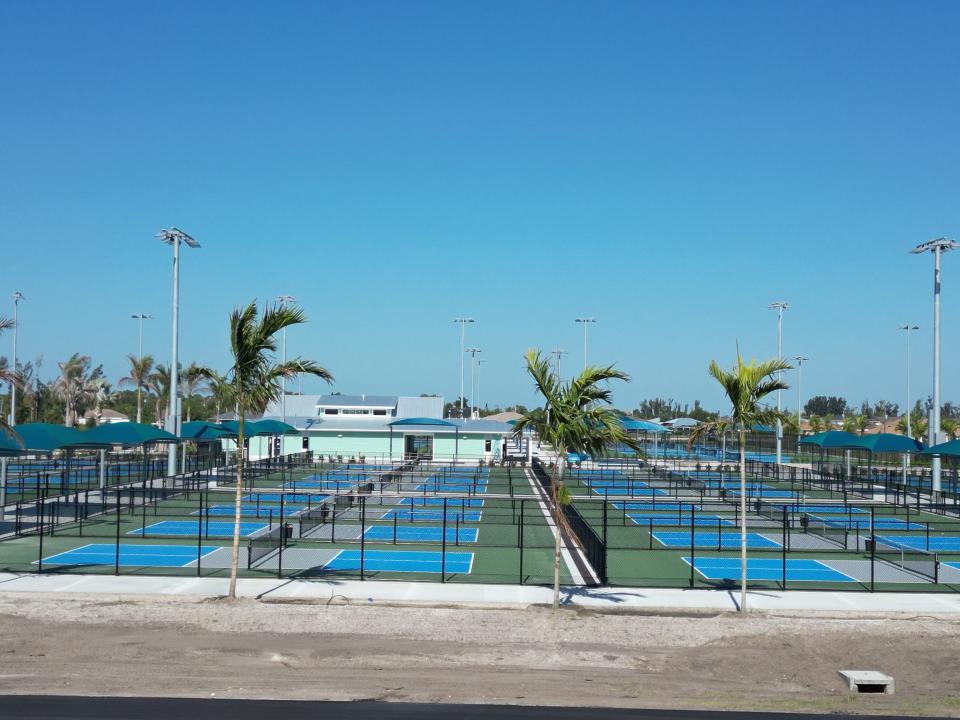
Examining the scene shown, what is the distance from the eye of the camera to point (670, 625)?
56.3 feet

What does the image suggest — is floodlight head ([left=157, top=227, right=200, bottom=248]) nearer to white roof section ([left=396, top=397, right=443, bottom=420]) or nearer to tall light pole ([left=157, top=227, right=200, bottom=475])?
tall light pole ([left=157, top=227, right=200, bottom=475])

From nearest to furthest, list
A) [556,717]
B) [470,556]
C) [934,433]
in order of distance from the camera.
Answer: [556,717] → [470,556] → [934,433]

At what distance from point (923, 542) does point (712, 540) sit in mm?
7457

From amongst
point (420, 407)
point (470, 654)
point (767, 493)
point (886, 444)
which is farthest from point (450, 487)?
point (420, 407)

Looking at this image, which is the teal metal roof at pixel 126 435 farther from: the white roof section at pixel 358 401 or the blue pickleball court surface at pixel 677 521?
the white roof section at pixel 358 401

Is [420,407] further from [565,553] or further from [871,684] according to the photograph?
[871,684]

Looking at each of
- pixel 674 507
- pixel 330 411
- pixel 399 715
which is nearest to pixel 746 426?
pixel 399 715

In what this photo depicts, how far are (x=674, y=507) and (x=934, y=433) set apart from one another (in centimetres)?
1497

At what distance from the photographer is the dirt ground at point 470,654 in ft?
41.7

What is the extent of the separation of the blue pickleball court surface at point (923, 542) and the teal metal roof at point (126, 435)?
31.0 metres

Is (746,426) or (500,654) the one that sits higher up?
(746,426)

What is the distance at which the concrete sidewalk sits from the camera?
18953mm

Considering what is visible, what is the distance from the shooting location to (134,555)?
25.5m

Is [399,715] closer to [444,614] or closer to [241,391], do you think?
[444,614]
